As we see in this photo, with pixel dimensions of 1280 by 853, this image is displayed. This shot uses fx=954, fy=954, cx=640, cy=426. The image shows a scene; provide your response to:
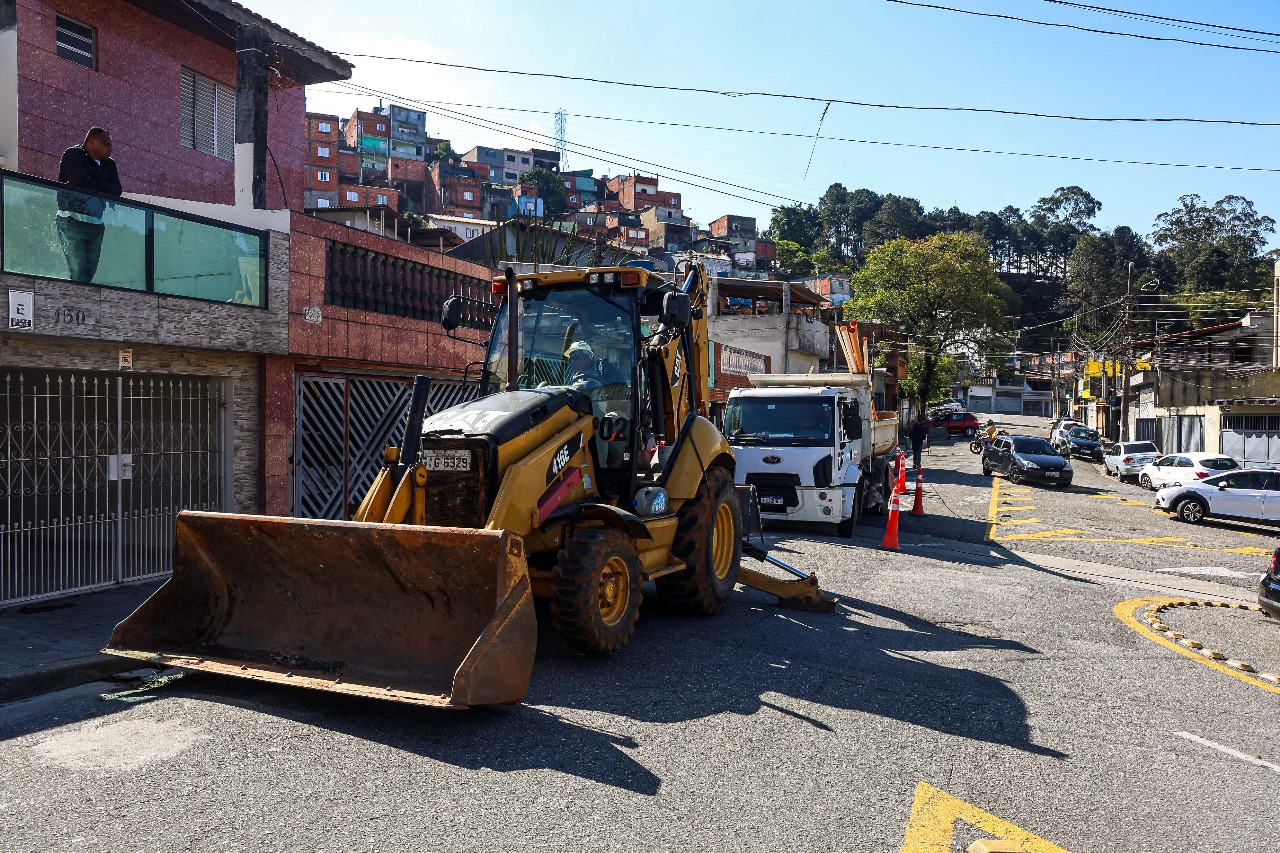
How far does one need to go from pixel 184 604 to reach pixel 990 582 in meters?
9.28

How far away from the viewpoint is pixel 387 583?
20.3 feet

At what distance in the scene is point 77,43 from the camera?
40.8 feet

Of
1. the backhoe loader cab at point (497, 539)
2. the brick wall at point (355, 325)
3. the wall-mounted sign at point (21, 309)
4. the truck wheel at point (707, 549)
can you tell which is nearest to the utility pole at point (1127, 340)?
the brick wall at point (355, 325)

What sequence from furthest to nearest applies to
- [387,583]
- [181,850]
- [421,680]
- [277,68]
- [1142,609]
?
[277,68], [1142,609], [387,583], [421,680], [181,850]

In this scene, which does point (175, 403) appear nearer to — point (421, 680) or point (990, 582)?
point (421, 680)

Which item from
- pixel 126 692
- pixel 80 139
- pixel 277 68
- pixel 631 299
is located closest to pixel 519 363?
pixel 631 299

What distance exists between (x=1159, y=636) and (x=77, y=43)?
47.8 feet

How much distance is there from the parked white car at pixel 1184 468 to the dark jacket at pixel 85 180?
954 inches

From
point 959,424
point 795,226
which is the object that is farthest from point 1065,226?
point 959,424

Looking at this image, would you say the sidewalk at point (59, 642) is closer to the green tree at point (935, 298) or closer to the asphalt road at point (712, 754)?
the asphalt road at point (712, 754)

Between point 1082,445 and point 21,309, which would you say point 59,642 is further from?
point 1082,445

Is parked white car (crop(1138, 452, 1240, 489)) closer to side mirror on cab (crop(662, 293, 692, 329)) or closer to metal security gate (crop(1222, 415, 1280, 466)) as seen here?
metal security gate (crop(1222, 415, 1280, 466))

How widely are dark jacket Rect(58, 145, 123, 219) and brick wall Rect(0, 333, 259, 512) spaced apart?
123 centimetres

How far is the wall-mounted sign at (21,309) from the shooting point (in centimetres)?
808
